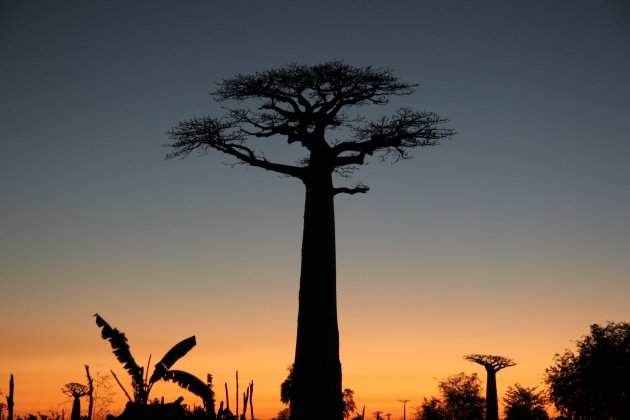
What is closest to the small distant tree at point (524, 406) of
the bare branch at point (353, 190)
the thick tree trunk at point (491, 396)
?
the thick tree trunk at point (491, 396)

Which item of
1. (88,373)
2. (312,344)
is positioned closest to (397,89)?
(312,344)

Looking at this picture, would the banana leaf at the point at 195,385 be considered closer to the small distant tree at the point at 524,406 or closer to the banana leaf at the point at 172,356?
the banana leaf at the point at 172,356

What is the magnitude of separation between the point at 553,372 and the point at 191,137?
24848 millimetres

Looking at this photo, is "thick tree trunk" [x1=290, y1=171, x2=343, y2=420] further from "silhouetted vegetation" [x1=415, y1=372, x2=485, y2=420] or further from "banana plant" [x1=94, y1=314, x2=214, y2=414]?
"silhouetted vegetation" [x1=415, y1=372, x2=485, y2=420]

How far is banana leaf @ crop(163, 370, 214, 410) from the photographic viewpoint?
52.5 feet

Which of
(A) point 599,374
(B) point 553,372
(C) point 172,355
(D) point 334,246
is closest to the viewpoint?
(C) point 172,355

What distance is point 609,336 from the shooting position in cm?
3597

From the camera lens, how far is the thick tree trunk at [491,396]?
4359 centimetres

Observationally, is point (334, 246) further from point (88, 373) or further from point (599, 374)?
point (599, 374)

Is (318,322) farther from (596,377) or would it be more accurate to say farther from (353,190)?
(596,377)

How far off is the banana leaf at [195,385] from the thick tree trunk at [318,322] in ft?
8.11

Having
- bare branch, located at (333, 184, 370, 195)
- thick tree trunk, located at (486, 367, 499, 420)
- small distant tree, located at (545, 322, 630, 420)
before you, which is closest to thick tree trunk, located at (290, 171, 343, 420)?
bare branch, located at (333, 184, 370, 195)

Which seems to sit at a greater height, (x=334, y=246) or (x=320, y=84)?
(x=320, y=84)

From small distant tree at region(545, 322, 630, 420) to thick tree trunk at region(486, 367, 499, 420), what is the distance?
6016mm
